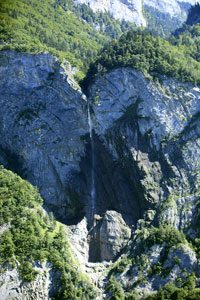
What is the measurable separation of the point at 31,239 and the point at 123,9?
84.2 m

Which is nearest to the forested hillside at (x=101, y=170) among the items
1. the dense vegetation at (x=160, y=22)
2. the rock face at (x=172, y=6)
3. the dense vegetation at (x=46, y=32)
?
the dense vegetation at (x=46, y=32)

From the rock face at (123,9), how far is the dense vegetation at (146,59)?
43.3 meters

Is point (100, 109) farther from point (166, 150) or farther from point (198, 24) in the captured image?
point (198, 24)

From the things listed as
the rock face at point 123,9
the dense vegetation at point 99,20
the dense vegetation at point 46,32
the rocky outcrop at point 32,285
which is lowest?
the rocky outcrop at point 32,285

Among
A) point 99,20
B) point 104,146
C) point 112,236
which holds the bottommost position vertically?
point 112,236

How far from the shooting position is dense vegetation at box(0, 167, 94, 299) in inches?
1838

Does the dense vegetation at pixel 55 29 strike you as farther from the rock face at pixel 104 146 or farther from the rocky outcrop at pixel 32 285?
the rocky outcrop at pixel 32 285

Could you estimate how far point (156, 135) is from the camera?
60.6 meters

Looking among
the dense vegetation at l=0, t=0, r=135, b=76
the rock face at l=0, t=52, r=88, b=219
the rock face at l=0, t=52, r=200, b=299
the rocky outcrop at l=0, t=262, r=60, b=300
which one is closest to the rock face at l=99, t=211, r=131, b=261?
the rock face at l=0, t=52, r=200, b=299

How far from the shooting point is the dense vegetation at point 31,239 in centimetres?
4669

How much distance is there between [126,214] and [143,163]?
7.85 meters

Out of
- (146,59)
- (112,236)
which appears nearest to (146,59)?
(146,59)

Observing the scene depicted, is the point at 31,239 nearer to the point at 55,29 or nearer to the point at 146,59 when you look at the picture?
the point at 146,59

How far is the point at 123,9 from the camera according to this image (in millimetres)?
114250
